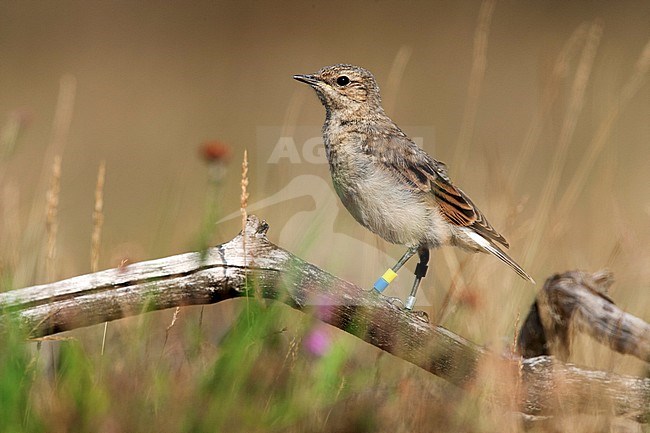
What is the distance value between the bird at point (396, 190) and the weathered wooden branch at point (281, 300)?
42cm

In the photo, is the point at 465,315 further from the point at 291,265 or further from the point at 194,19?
the point at 194,19

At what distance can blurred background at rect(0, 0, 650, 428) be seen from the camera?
4.68 metres

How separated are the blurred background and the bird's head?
0.47 metres

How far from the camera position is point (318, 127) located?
31.1ft

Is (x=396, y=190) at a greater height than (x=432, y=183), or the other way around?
(x=432, y=183)

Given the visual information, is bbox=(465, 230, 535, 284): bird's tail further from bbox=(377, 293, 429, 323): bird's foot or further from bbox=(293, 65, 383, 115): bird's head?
bbox=(293, 65, 383, 115): bird's head

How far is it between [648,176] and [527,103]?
377cm

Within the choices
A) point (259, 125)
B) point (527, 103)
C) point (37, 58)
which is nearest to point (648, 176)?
point (527, 103)

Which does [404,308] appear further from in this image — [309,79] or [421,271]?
Result: [309,79]

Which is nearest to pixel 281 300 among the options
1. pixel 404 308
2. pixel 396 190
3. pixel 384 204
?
pixel 404 308

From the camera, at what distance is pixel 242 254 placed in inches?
130

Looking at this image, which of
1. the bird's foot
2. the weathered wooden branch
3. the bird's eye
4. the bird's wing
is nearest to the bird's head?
the bird's eye

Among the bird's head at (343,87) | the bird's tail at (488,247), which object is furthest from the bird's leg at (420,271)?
the bird's head at (343,87)

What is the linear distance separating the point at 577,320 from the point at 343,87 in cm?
155
